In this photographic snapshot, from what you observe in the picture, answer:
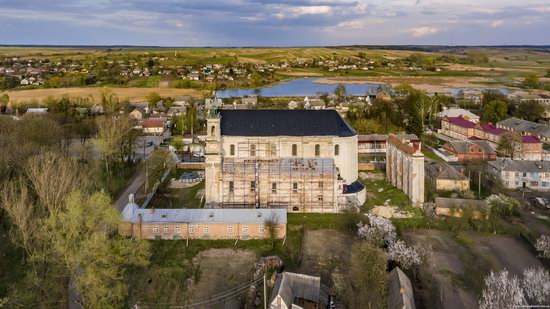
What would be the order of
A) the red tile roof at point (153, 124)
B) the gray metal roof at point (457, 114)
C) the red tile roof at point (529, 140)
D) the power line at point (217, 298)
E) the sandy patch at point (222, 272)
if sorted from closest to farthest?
the power line at point (217, 298) → the sandy patch at point (222, 272) → the red tile roof at point (529, 140) → the red tile roof at point (153, 124) → the gray metal roof at point (457, 114)

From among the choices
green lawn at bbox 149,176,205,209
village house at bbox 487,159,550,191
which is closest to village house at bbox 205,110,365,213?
green lawn at bbox 149,176,205,209

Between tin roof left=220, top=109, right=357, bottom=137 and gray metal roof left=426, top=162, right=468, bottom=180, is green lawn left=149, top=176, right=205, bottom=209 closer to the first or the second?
tin roof left=220, top=109, right=357, bottom=137

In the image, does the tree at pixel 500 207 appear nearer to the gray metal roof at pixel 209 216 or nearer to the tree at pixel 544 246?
the tree at pixel 544 246

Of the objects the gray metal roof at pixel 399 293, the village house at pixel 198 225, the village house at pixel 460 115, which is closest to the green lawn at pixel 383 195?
the village house at pixel 198 225

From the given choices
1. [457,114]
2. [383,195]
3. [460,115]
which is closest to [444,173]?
[383,195]

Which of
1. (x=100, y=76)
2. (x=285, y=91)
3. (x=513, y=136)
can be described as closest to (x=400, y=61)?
(x=285, y=91)

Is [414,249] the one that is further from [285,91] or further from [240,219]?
[285,91]

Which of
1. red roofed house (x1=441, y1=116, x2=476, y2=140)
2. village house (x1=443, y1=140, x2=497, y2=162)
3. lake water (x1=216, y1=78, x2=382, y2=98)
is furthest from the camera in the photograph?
lake water (x1=216, y1=78, x2=382, y2=98)
